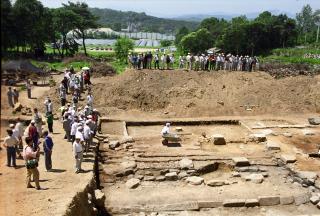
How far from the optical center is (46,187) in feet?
39.9

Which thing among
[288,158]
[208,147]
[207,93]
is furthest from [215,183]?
[207,93]

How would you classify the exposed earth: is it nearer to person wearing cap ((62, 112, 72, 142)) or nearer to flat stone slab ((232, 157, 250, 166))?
flat stone slab ((232, 157, 250, 166))

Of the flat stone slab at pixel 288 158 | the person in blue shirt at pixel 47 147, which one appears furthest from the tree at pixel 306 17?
the person in blue shirt at pixel 47 147

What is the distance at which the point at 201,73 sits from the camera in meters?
29.2

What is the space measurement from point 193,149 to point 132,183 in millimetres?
4370

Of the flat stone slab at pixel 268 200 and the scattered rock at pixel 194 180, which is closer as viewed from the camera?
the flat stone slab at pixel 268 200

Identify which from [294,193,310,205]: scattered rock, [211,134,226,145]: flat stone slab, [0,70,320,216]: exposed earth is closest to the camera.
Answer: [0,70,320,216]: exposed earth

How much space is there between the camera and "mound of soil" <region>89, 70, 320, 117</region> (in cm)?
2595

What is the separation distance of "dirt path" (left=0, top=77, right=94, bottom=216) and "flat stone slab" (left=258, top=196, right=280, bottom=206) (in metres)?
5.63

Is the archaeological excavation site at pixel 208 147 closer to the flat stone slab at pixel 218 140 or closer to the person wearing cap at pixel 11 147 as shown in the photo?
the flat stone slab at pixel 218 140

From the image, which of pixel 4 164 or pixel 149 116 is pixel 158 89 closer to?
pixel 149 116

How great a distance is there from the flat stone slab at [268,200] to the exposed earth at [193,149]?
7 cm

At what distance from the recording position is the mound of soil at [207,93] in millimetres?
25953

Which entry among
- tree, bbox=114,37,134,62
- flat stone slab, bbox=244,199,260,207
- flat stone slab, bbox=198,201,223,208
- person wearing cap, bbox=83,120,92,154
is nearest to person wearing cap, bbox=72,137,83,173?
person wearing cap, bbox=83,120,92,154
